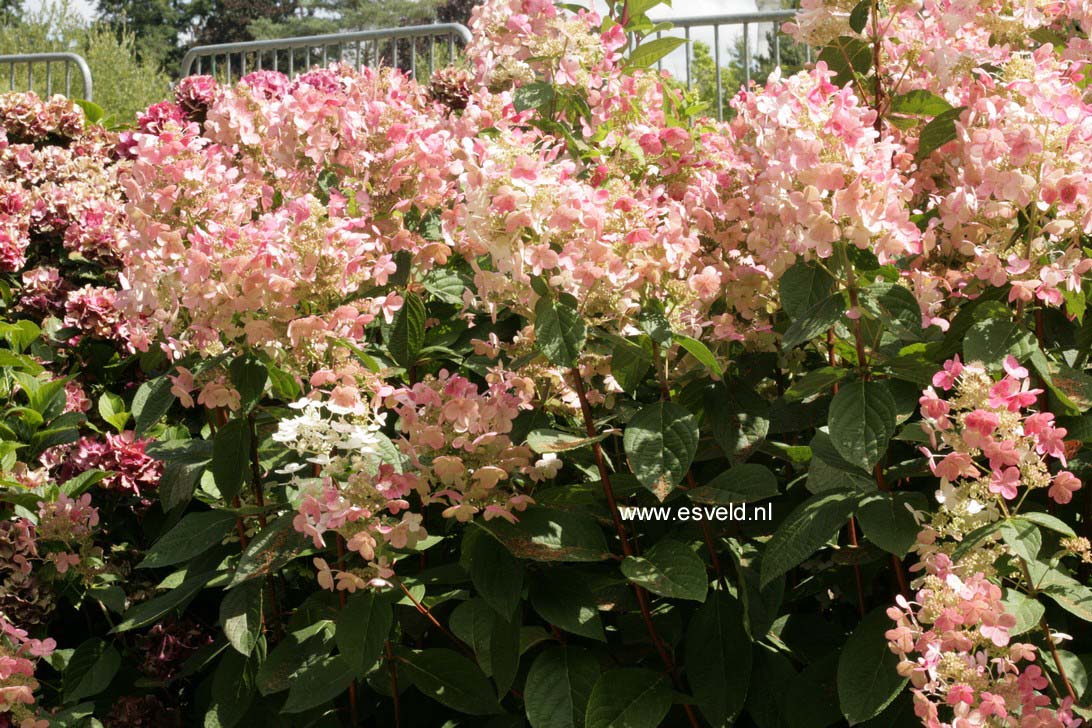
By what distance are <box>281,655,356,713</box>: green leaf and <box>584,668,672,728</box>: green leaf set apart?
0.38 m

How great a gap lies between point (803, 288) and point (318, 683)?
0.98 m

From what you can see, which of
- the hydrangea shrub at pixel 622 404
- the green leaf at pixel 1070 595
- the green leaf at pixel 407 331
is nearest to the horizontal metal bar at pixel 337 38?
the hydrangea shrub at pixel 622 404

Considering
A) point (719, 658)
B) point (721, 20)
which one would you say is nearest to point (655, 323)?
point (719, 658)

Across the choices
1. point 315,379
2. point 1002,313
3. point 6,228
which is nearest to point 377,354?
point 315,379

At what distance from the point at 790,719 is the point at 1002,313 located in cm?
69

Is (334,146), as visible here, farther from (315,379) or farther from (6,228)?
(6,228)

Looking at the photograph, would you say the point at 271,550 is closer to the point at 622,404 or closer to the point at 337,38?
the point at 622,404

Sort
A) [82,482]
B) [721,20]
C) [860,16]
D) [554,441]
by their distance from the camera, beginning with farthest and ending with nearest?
1. [721,20]
2. [82,482]
3. [860,16]
4. [554,441]

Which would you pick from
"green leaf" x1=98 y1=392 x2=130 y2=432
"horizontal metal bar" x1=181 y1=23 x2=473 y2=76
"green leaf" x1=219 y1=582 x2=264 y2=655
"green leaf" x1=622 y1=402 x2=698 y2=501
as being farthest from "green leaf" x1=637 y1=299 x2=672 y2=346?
"horizontal metal bar" x1=181 y1=23 x2=473 y2=76

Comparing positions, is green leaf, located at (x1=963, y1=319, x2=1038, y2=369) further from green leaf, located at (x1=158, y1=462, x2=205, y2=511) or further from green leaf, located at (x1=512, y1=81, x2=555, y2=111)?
green leaf, located at (x1=158, y1=462, x2=205, y2=511)

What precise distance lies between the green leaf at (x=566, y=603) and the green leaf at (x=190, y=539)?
24.9 inches

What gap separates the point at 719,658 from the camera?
178cm

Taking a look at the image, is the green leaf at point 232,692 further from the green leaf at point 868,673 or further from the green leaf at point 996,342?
the green leaf at point 996,342

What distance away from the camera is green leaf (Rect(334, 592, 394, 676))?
170cm
